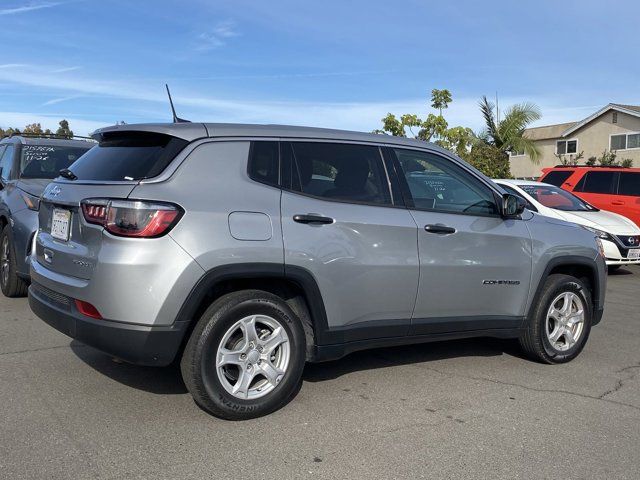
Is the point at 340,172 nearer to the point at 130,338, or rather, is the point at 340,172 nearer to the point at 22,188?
the point at 130,338

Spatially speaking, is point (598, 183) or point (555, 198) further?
point (598, 183)

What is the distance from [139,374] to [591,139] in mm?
37358

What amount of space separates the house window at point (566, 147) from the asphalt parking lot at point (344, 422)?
117 ft

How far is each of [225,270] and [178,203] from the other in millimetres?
480

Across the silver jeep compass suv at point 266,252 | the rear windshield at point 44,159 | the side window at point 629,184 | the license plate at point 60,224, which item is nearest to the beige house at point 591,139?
the side window at point 629,184

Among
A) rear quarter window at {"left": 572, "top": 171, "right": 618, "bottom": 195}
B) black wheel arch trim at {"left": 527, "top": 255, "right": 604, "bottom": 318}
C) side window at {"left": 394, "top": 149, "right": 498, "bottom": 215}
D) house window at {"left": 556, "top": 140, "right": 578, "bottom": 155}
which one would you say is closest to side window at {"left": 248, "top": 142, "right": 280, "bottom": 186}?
side window at {"left": 394, "top": 149, "right": 498, "bottom": 215}

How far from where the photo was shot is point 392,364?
530 cm

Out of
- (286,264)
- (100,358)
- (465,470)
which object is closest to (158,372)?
(100,358)

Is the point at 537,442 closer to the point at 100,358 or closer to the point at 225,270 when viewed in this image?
the point at 225,270

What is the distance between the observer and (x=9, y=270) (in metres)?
6.93

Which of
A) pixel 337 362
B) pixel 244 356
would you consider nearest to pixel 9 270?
pixel 337 362

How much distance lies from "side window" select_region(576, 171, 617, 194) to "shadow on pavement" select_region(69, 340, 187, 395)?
11.2 meters

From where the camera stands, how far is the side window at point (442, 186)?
4.76 m

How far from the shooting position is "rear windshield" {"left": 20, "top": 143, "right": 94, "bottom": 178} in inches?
296
